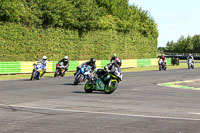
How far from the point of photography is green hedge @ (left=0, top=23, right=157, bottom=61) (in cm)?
3042

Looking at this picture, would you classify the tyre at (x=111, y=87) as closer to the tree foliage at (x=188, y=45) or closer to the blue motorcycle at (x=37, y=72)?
the blue motorcycle at (x=37, y=72)

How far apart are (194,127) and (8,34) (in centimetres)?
2485

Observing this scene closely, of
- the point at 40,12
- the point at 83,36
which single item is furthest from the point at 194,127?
the point at 83,36

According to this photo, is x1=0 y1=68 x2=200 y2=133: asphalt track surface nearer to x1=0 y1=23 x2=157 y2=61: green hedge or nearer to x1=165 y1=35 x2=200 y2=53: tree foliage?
x1=0 y1=23 x2=157 y2=61: green hedge

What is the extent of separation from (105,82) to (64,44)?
73.0 ft

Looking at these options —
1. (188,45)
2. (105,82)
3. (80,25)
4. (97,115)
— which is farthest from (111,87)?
(188,45)

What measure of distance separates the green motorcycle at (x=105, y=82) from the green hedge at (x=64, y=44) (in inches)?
638

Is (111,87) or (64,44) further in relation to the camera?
(64,44)

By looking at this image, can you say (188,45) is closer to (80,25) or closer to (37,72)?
(80,25)

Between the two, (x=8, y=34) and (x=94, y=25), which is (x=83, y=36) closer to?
(x=94, y=25)

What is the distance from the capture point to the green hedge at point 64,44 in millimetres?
30422

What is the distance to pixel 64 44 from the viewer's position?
36.5m

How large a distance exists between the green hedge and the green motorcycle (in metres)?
16.2

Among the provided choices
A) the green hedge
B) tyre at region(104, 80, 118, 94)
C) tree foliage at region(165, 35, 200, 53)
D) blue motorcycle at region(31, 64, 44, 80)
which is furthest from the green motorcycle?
tree foliage at region(165, 35, 200, 53)
